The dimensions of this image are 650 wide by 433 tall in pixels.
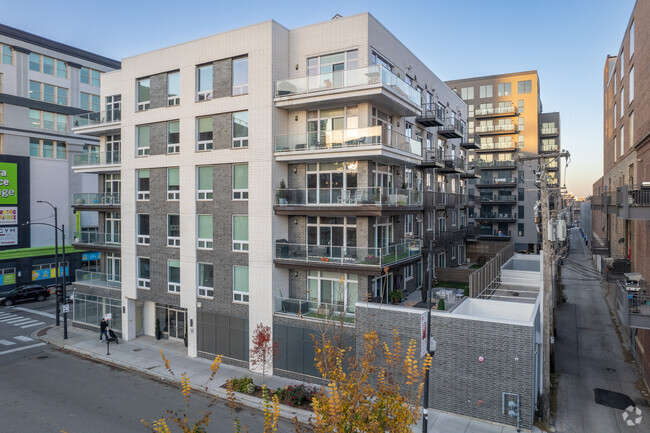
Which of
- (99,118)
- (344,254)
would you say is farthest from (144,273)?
(344,254)

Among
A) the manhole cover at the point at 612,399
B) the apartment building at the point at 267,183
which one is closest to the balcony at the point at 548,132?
the apartment building at the point at 267,183

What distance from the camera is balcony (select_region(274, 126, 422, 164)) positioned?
59.4 feet

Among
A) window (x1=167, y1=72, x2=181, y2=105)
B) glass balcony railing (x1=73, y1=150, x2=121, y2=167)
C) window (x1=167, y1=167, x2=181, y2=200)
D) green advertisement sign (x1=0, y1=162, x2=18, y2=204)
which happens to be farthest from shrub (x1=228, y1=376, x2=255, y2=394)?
green advertisement sign (x1=0, y1=162, x2=18, y2=204)

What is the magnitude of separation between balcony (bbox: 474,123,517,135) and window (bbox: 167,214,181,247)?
47145 millimetres

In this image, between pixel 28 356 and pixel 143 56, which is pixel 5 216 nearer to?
pixel 28 356

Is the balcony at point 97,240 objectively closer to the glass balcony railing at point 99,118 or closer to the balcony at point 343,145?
the glass balcony railing at point 99,118

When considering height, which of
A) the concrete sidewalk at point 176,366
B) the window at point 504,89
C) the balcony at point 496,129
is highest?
the window at point 504,89

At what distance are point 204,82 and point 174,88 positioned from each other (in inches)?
86.0

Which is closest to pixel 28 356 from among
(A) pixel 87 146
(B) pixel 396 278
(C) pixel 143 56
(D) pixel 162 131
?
(D) pixel 162 131

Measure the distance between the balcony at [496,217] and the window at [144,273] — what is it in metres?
42.3

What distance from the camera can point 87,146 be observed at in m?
43.4

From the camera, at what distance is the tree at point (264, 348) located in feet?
56.1

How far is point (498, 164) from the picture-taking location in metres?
54.3

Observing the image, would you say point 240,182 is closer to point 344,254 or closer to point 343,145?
point 343,145
